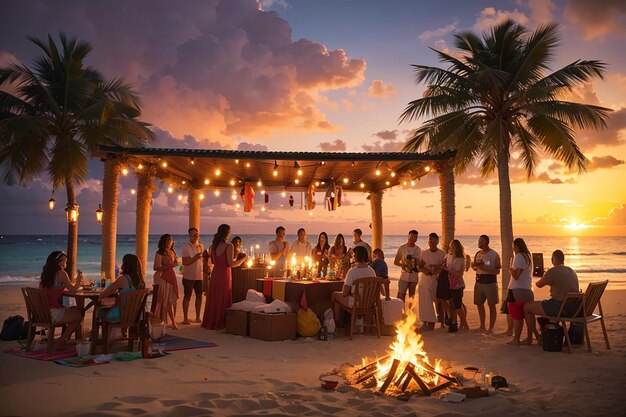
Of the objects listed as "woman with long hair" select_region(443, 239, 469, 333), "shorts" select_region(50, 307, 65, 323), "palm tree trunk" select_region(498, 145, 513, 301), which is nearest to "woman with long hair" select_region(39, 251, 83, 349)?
"shorts" select_region(50, 307, 65, 323)

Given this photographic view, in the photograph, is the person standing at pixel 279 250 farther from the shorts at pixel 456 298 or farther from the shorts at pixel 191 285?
the shorts at pixel 456 298

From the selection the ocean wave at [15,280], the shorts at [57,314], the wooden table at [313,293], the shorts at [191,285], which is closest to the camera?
the shorts at [57,314]

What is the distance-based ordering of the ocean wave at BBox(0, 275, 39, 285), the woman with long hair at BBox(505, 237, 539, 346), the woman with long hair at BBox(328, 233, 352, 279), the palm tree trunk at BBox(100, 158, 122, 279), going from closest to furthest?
1. the woman with long hair at BBox(505, 237, 539, 346)
2. the woman with long hair at BBox(328, 233, 352, 279)
3. the palm tree trunk at BBox(100, 158, 122, 279)
4. the ocean wave at BBox(0, 275, 39, 285)

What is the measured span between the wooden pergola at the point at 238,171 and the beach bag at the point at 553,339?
428 centimetres

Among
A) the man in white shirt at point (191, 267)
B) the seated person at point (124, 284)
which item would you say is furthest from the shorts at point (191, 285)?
the seated person at point (124, 284)

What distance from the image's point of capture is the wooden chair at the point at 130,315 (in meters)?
6.90

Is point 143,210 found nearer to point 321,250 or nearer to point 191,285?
point 191,285

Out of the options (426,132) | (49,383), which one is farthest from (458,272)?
(49,383)

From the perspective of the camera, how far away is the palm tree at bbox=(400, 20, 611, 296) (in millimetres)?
11266

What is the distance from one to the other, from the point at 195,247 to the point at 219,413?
5676mm

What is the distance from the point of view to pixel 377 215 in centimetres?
1736

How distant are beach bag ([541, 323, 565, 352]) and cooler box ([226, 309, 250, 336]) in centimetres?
484

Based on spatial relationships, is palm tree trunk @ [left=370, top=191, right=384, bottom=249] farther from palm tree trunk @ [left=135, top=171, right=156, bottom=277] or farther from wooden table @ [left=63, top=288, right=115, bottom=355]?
wooden table @ [left=63, top=288, right=115, bottom=355]

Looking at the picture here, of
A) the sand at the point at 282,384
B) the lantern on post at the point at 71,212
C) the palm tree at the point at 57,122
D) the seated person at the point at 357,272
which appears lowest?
the sand at the point at 282,384
